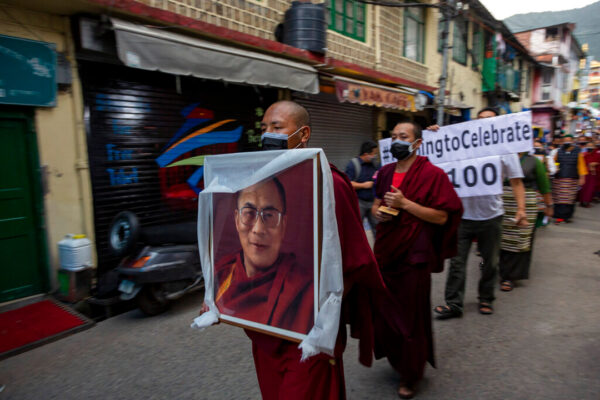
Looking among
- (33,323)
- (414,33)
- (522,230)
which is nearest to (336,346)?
(33,323)

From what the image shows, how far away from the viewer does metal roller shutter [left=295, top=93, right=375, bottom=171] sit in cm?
898

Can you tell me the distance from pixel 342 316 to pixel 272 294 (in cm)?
38

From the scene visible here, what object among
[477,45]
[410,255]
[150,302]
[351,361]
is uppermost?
[477,45]

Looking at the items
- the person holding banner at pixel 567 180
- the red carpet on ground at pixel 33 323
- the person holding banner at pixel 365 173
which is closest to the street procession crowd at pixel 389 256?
the person holding banner at pixel 365 173

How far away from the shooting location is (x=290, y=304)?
1.54 metres

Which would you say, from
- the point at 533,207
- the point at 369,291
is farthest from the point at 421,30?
the point at 369,291

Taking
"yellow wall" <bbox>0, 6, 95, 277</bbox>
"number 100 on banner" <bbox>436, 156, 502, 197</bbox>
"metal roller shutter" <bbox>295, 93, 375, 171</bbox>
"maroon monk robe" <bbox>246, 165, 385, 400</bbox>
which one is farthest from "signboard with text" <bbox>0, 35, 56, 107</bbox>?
"metal roller shutter" <bbox>295, 93, 375, 171</bbox>

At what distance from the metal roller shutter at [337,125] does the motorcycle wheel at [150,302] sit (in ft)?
17.8

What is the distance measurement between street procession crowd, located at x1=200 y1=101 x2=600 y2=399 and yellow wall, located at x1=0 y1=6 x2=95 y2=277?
11.8ft

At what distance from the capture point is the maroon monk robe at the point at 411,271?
262 cm

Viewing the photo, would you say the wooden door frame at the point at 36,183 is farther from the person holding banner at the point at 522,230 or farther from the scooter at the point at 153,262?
the person holding banner at the point at 522,230

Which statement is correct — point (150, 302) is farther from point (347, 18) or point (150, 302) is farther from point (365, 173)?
point (347, 18)

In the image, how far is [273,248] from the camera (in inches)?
61.8

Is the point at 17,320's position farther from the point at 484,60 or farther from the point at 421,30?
the point at 484,60
